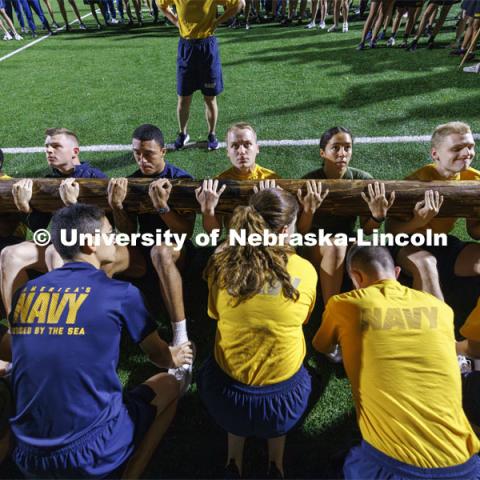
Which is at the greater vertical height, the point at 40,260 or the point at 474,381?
the point at 40,260

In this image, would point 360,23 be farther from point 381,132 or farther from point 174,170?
point 174,170

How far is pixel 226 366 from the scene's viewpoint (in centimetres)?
187

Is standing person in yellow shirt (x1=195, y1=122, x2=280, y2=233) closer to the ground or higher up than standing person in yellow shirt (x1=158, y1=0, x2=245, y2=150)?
closer to the ground

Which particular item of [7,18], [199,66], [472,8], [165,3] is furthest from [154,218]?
[7,18]

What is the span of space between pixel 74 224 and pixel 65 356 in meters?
0.71

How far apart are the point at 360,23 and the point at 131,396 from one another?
1129 centimetres

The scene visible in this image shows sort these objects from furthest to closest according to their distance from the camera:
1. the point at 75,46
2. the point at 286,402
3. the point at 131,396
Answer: the point at 75,46 → the point at 131,396 → the point at 286,402

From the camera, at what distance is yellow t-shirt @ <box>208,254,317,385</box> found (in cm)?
176

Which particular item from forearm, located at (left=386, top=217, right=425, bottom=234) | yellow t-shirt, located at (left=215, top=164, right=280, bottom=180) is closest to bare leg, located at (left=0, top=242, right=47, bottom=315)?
yellow t-shirt, located at (left=215, top=164, right=280, bottom=180)

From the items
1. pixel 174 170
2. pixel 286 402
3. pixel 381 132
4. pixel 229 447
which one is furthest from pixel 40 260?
pixel 381 132

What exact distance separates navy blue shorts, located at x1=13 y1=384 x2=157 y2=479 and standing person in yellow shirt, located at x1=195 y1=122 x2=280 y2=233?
1365 millimetres

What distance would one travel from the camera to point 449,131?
9.00 ft

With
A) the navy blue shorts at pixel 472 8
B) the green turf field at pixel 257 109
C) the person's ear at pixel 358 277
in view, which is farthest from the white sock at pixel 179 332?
the navy blue shorts at pixel 472 8

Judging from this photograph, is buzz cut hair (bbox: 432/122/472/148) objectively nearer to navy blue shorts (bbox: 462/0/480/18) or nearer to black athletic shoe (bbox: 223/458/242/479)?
black athletic shoe (bbox: 223/458/242/479)
